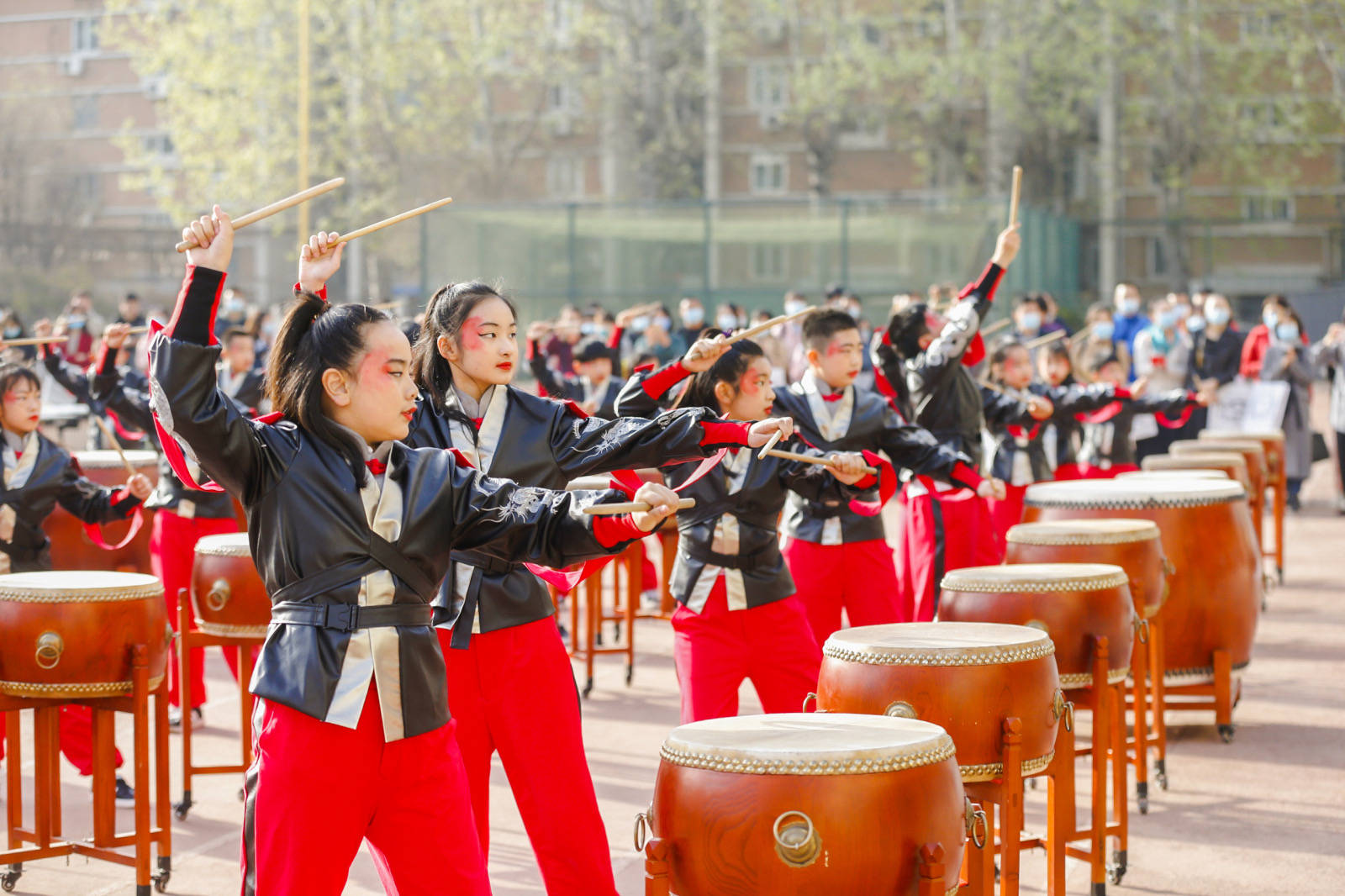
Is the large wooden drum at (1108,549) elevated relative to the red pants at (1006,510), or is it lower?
elevated

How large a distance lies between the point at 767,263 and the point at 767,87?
18924 mm

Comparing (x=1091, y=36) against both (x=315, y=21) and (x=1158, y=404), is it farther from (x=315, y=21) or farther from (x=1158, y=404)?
(x=1158, y=404)

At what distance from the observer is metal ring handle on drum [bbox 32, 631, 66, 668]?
162 inches

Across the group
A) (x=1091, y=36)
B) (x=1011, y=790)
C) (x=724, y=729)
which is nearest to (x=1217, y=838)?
(x=1011, y=790)

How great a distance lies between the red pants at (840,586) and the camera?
4.93 m

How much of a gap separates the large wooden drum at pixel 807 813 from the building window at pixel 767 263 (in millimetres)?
16738

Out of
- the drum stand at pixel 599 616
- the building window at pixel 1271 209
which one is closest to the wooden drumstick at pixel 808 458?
the drum stand at pixel 599 616

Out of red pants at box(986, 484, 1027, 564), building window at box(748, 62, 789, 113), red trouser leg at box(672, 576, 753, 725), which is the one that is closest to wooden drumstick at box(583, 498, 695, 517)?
red trouser leg at box(672, 576, 753, 725)

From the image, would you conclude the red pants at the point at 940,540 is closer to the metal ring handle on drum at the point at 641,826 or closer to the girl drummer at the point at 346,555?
the metal ring handle on drum at the point at 641,826

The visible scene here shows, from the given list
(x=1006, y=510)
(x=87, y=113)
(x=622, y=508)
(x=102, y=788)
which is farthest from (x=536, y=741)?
(x=87, y=113)

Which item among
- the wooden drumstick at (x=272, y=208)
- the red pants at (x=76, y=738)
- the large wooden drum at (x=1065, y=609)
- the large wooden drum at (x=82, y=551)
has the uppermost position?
the wooden drumstick at (x=272, y=208)

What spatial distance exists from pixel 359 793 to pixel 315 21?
29717 mm

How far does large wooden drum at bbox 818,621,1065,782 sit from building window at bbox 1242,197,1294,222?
31.3 m

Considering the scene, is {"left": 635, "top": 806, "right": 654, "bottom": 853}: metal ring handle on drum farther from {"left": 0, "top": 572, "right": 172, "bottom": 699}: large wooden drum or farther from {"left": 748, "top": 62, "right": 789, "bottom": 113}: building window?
{"left": 748, "top": 62, "right": 789, "bottom": 113}: building window
